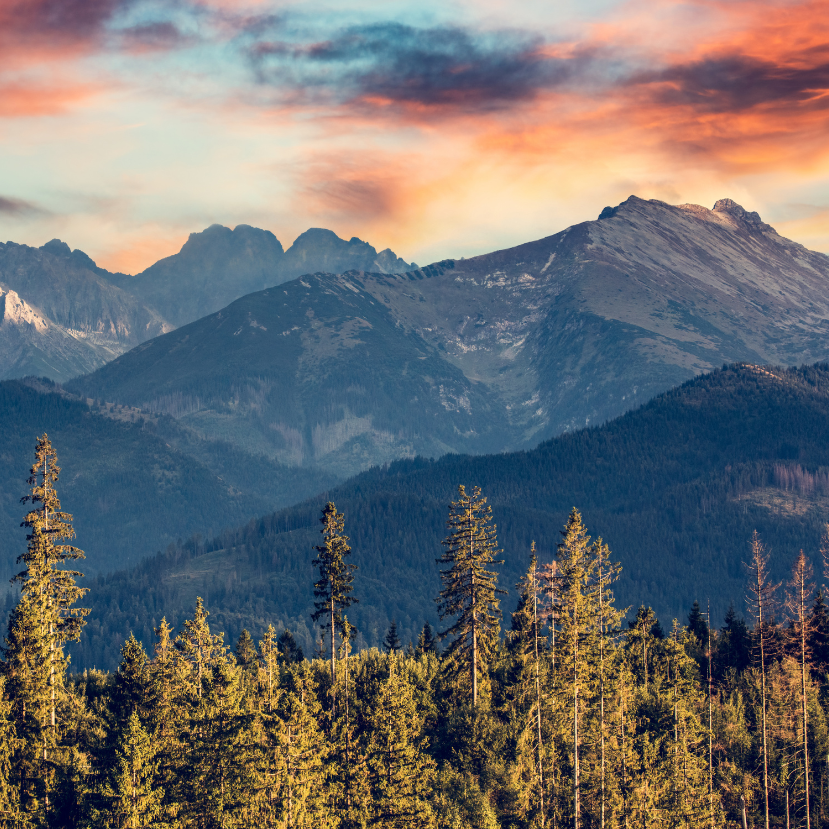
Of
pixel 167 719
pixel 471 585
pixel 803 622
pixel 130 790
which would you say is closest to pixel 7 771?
pixel 130 790

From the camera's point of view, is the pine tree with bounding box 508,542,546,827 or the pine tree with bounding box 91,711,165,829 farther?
the pine tree with bounding box 508,542,546,827

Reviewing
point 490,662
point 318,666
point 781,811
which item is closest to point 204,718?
point 318,666

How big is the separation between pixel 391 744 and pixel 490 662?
31.7 metres

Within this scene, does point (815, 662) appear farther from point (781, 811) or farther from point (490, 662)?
point (490, 662)

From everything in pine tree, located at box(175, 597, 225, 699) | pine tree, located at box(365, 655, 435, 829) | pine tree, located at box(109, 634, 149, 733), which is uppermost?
pine tree, located at box(175, 597, 225, 699)

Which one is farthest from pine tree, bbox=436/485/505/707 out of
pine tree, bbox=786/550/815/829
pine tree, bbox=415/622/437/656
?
pine tree, bbox=415/622/437/656

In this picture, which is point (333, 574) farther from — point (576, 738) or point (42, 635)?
point (42, 635)

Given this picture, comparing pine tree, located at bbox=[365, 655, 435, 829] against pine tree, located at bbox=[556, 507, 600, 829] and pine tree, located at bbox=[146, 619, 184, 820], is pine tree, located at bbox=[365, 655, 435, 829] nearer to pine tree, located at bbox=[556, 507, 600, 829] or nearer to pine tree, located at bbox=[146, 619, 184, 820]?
pine tree, located at bbox=[556, 507, 600, 829]

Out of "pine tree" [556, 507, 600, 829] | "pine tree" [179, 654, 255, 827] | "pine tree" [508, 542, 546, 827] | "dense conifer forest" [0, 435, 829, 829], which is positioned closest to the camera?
"pine tree" [179, 654, 255, 827]

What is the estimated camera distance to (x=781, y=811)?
4449 inches

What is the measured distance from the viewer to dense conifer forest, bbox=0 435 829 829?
81.4m

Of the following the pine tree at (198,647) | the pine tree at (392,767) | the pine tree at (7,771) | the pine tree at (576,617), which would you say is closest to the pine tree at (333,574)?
the pine tree at (392,767)

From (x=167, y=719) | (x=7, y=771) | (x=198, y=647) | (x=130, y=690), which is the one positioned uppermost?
(x=198, y=647)

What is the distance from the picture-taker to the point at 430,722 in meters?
109
